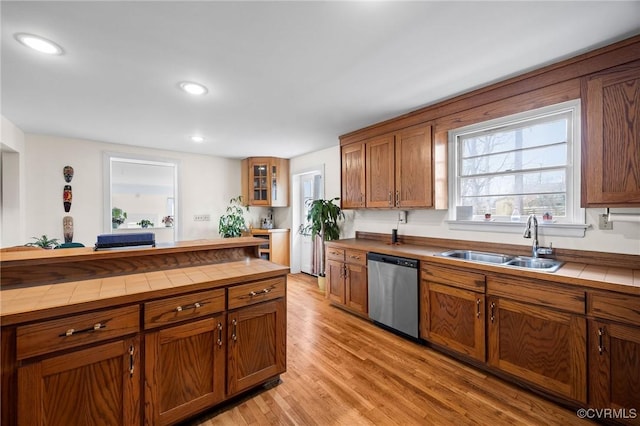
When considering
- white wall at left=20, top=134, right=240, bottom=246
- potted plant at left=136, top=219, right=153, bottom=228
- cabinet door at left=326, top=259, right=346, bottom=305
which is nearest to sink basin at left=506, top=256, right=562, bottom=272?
cabinet door at left=326, top=259, right=346, bottom=305

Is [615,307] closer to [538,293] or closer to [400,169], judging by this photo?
[538,293]

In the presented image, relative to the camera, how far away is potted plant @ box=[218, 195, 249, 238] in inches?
207

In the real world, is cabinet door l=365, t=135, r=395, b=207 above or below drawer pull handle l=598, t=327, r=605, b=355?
above

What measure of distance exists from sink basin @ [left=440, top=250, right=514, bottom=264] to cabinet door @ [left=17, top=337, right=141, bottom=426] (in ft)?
8.47

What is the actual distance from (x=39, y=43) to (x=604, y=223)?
417 centimetres

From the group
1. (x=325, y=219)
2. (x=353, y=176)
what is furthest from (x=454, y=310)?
(x=325, y=219)

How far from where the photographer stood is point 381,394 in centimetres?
195

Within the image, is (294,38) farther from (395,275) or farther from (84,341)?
(395,275)

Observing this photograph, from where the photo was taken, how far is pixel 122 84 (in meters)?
2.32

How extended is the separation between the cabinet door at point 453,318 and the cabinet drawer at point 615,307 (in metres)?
0.65

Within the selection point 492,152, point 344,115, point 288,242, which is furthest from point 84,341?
point 288,242

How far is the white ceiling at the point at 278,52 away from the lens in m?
1.49

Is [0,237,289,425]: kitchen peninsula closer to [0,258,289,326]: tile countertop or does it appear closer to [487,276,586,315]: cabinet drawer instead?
[0,258,289,326]: tile countertop

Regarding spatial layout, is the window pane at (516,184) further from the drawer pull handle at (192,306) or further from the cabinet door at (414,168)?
the drawer pull handle at (192,306)
